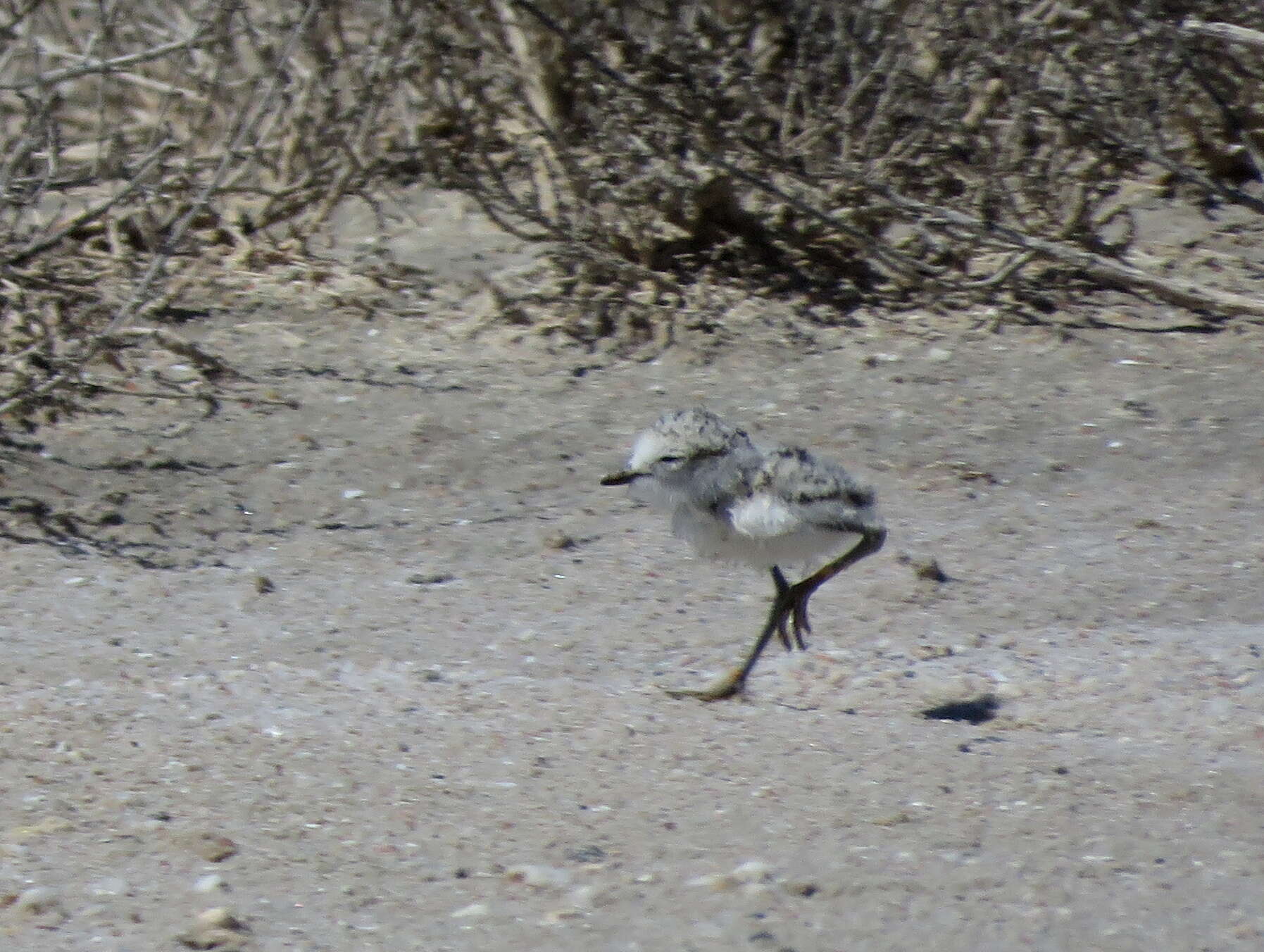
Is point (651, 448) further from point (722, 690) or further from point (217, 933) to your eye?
point (217, 933)

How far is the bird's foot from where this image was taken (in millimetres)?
5020

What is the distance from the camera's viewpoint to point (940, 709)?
498 cm

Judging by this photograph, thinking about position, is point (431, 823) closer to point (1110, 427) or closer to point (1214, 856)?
point (1214, 856)

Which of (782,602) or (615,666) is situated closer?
(782,602)

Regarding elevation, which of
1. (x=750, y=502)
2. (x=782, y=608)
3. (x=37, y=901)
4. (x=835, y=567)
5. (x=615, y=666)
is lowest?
(x=615, y=666)

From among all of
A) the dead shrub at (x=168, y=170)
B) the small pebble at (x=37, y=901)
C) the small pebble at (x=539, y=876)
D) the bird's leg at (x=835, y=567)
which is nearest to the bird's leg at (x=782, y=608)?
the bird's leg at (x=835, y=567)

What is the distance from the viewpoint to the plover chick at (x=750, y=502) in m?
4.93

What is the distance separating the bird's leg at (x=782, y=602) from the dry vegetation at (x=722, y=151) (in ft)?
9.89

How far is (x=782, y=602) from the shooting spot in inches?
200

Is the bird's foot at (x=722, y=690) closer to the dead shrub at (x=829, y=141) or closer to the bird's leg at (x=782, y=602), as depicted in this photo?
the bird's leg at (x=782, y=602)

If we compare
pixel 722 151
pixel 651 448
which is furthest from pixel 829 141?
pixel 651 448

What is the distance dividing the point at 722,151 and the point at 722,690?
3.81 m

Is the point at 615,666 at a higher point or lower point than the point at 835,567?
lower

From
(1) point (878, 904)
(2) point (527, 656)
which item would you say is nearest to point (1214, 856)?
(1) point (878, 904)
